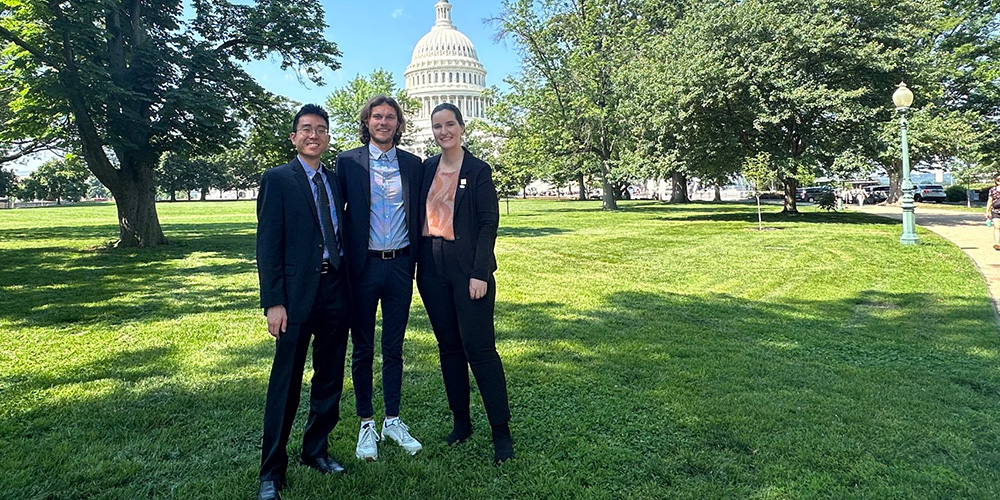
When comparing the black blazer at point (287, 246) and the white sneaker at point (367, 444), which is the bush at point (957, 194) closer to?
the white sneaker at point (367, 444)

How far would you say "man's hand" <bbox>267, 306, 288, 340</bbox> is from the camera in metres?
2.82

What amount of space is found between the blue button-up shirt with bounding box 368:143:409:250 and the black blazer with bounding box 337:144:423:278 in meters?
0.03

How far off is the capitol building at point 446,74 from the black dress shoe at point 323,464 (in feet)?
331

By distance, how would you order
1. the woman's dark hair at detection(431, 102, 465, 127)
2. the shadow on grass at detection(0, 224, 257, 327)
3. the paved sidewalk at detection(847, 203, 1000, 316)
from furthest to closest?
1. the paved sidewalk at detection(847, 203, 1000, 316)
2. the shadow on grass at detection(0, 224, 257, 327)
3. the woman's dark hair at detection(431, 102, 465, 127)

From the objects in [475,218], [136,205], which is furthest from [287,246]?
[136,205]

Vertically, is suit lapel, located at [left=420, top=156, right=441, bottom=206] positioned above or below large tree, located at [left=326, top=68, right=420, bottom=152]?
below

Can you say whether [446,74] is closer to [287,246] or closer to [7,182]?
[7,182]

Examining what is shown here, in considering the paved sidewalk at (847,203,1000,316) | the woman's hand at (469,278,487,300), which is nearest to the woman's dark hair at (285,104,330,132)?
the woman's hand at (469,278,487,300)

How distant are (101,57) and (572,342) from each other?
13313 millimetres

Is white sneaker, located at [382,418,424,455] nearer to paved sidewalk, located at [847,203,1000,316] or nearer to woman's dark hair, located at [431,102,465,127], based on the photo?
woman's dark hair, located at [431,102,465,127]

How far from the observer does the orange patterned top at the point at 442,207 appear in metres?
3.22

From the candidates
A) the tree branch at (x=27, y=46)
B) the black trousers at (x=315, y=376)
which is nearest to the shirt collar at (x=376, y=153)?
the black trousers at (x=315, y=376)

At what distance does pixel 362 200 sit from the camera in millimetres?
3229

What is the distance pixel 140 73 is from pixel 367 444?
523 inches
